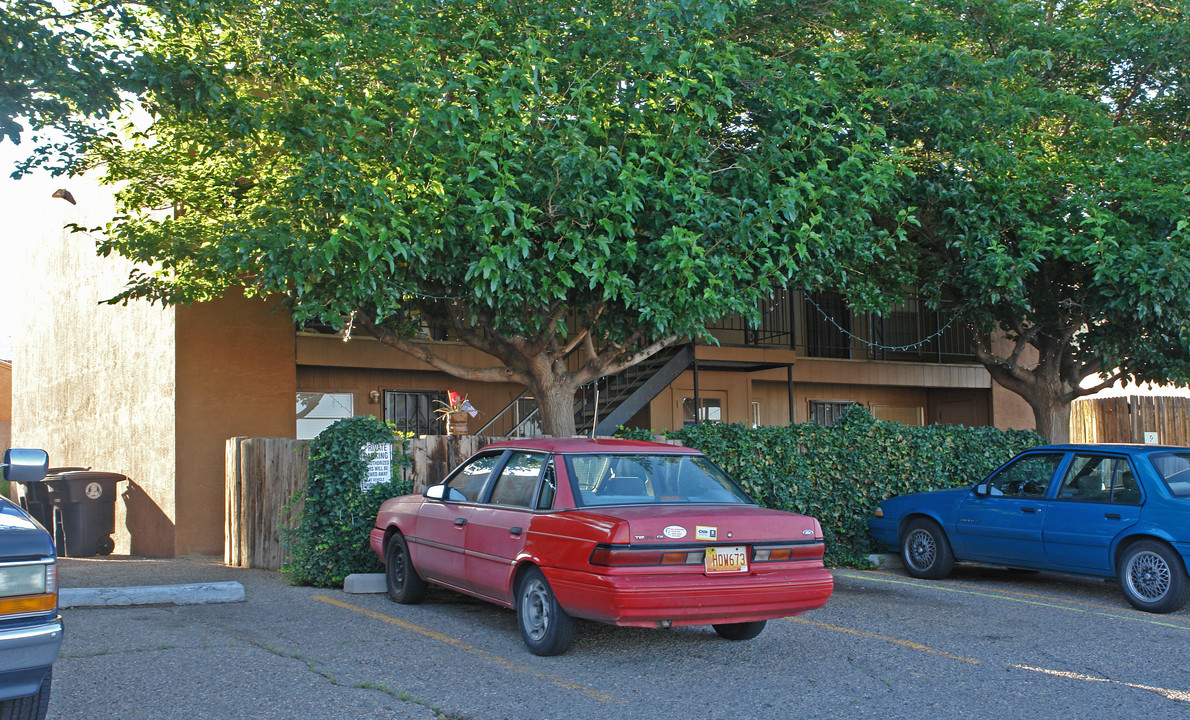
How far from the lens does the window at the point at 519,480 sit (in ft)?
24.1

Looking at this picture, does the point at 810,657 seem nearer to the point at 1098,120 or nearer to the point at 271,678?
the point at 271,678

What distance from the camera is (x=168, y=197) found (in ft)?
38.1

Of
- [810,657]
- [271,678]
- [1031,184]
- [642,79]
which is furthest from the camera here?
[1031,184]

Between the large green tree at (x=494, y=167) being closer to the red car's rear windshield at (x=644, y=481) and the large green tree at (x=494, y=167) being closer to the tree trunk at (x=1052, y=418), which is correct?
the red car's rear windshield at (x=644, y=481)

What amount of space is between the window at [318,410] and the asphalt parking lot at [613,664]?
7498 mm

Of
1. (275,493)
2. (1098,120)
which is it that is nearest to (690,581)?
(275,493)

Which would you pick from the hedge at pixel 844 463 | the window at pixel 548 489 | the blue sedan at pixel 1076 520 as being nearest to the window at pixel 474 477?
the window at pixel 548 489

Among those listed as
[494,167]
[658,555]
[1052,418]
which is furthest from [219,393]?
[1052,418]

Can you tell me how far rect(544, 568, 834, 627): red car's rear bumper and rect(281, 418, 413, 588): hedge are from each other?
12.9 ft

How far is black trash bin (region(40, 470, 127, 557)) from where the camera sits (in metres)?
14.0

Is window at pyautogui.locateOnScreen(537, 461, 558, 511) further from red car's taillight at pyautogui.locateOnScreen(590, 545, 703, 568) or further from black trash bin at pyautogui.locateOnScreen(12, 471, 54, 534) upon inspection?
black trash bin at pyautogui.locateOnScreen(12, 471, 54, 534)

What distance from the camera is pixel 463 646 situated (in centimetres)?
707

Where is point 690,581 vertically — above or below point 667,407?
below

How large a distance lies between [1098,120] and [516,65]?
807 cm
